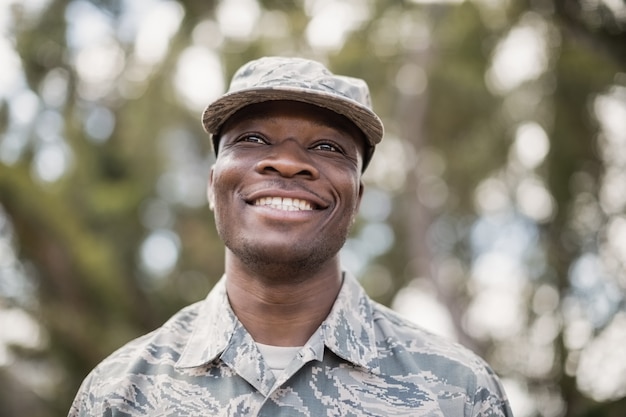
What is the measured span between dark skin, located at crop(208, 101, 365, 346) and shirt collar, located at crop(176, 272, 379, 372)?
0.05 metres

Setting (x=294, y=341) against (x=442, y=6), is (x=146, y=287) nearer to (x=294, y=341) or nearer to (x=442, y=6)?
(x=442, y=6)

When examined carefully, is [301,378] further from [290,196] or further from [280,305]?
[290,196]

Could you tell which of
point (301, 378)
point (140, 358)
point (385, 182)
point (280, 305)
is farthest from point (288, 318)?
point (385, 182)

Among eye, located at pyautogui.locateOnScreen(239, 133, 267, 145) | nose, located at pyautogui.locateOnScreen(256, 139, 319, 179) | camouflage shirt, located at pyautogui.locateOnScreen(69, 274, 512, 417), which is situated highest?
eye, located at pyautogui.locateOnScreen(239, 133, 267, 145)

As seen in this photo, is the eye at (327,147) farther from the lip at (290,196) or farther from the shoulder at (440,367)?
the shoulder at (440,367)

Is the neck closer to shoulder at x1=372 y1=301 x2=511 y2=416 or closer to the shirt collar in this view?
the shirt collar

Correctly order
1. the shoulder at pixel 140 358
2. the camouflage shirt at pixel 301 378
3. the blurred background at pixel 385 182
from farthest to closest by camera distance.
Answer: the blurred background at pixel 385 182, the shoulder at pixel 140 358, the camouflage shirt at pixel 301 378

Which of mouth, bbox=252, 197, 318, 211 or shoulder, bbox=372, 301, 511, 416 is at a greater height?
mouth, bbox=252, 197, 318, 211

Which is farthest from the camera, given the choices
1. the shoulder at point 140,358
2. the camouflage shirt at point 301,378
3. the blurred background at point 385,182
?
the blurred background at point 385,182

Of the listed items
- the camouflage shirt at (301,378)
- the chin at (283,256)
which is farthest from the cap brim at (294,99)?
the camouflage shirt at (301,378)

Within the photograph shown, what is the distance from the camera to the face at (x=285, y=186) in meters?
2.31

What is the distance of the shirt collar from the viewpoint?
2.36 meters

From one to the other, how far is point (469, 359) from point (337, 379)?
0.44m

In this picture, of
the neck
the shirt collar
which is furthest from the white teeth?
Answer: the shirt collar
